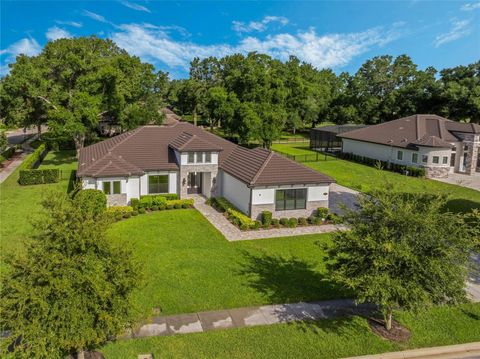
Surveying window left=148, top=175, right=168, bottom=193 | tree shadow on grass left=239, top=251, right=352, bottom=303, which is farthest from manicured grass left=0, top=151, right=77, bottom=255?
tree shadow on grass left=239, top=251, right=352, bottom=303

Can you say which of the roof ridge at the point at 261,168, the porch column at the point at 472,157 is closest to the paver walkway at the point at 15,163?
the roof ridge at the point at 261,168

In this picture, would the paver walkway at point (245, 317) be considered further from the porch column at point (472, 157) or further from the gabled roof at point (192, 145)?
the porch column at point (472, 157)

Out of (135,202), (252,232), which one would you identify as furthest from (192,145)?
(252,232)

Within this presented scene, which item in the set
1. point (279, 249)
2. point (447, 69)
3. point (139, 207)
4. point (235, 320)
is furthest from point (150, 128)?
point (447, 69)

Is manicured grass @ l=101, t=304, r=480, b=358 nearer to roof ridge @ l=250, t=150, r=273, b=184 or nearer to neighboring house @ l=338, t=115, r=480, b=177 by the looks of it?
roof ridge @ l=250, t=150, r=273, b=184

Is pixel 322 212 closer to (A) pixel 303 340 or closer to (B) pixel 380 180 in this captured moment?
(B) pixel 380 180

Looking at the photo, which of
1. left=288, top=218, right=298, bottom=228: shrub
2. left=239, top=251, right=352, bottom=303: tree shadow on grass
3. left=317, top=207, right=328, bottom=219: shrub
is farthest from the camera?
left=317, top=207, right=328, bottom=219: shrub

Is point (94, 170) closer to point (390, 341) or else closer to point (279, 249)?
point (279, 249)

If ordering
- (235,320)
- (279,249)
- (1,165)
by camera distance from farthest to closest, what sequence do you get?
(1,165) → (279,249) → (235,320)
